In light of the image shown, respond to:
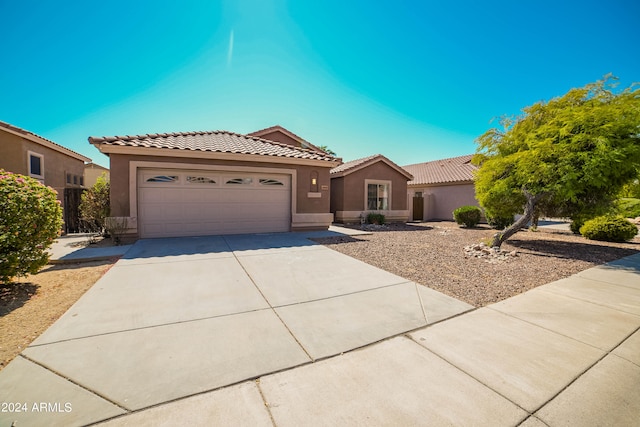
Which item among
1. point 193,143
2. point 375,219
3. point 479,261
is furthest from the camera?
point 375,219

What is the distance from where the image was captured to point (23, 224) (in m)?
4.34

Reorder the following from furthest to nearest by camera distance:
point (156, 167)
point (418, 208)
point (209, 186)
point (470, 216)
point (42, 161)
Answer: point (418, 208), point (470, 216), point (42, 161), point (209, 186), point (156, 167)

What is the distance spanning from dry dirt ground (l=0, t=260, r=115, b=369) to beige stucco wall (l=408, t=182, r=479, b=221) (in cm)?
1824

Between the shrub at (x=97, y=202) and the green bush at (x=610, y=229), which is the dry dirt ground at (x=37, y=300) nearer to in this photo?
the shrub at (x=97, y=202)

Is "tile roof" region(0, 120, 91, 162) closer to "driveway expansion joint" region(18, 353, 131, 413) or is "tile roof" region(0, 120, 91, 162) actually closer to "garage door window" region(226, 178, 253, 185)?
"garage door window" region(226, 178, 253, 185)

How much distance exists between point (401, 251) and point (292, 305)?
4893 mm

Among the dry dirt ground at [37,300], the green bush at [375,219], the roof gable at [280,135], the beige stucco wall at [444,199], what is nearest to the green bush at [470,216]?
the beige stucco wall at [444,199]

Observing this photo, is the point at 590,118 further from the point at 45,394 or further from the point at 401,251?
the point at 45,394

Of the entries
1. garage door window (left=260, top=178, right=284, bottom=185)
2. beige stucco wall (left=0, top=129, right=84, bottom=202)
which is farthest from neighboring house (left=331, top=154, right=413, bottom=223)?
beige stucco wall (left=0, top=129, right=84, bottom=202)

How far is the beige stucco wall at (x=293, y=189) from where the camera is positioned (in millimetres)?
8547

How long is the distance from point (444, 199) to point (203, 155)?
17.4 meters

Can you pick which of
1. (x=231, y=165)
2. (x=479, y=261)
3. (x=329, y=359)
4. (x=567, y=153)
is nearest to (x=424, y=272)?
(x=479, y=261)

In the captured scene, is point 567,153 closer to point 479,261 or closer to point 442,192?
point 479,261

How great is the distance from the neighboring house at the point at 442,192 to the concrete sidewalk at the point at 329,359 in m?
15.0
